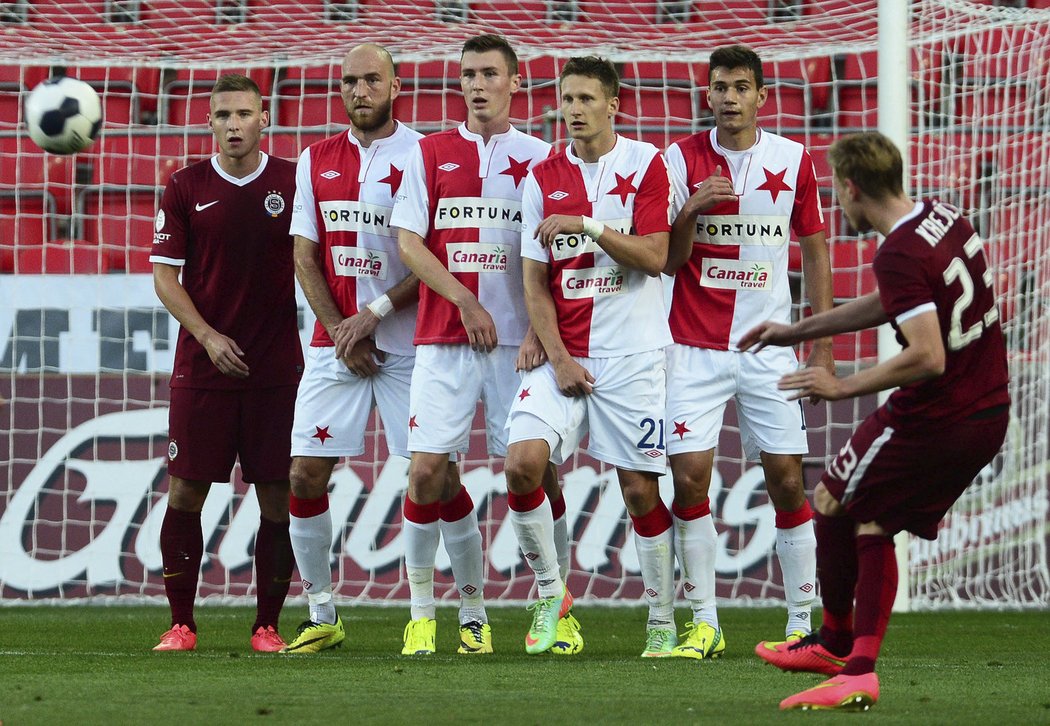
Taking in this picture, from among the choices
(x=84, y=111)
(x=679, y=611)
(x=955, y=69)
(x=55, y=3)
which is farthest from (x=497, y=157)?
(x=55, y=3)

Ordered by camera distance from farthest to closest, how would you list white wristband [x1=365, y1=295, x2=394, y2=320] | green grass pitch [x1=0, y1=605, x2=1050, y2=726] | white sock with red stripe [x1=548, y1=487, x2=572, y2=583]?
white sock with red stripe [x1=548, y1=487, x2=572, y2=583]
white wristband [x1=365, y1=295, x2=394, y2=320]
green grass pitch [x1=0, y1=605, x2=1050, y2=726]

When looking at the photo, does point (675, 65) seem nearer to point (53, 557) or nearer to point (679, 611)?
point (679, 611)

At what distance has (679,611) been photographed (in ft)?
26.0

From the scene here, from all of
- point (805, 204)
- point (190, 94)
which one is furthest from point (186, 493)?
point (190, 94)

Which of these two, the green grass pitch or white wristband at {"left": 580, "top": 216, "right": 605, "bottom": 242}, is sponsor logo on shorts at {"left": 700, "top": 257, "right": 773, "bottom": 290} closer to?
white wristband at {"left": 580, "top": 216, "right": 605, "bottom": 242}

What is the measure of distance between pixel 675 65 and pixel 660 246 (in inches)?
169

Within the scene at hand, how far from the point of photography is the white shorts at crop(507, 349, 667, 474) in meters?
5.32

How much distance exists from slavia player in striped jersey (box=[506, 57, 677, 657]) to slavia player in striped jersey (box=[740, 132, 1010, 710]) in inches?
50.4

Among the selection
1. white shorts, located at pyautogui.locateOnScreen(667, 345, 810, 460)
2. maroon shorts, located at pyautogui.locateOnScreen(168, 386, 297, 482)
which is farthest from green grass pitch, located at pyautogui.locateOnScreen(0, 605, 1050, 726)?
white shorts, located at pyautogui.locateOnScreen(667, 345, 810, 460)

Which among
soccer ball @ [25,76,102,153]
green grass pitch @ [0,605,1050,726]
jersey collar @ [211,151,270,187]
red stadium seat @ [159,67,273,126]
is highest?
red stadium seat @ [159,67,273,126]

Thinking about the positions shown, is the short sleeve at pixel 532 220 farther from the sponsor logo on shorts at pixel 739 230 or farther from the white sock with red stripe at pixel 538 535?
the white sock with red stripe at pixel 538 535

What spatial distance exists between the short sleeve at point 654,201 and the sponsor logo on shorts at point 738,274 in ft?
1.02

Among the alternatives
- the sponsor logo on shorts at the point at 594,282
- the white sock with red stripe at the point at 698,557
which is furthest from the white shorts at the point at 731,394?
the sponsor logo on shorts at the point at 594,282

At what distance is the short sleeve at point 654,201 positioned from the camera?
5336 millimetres
